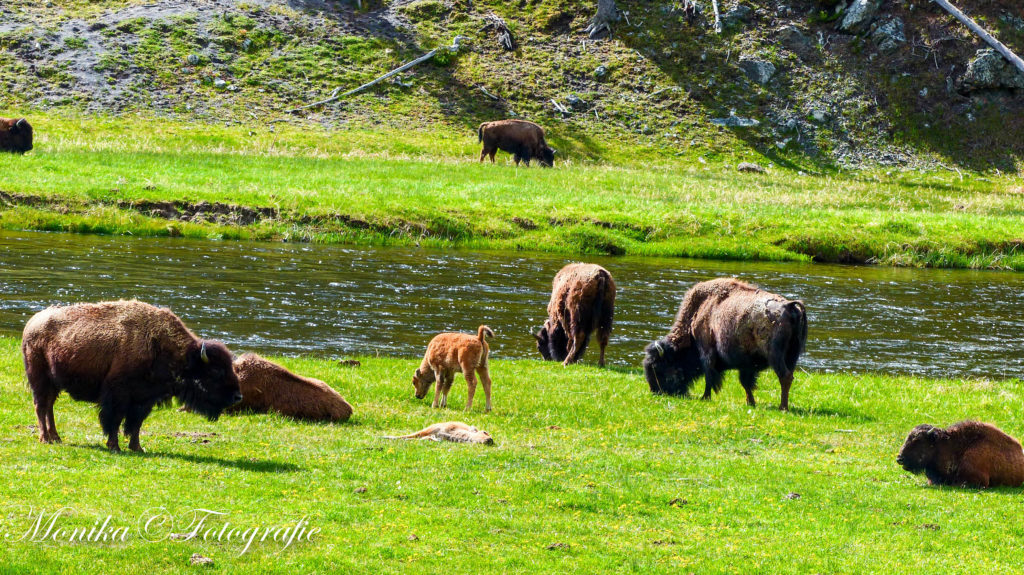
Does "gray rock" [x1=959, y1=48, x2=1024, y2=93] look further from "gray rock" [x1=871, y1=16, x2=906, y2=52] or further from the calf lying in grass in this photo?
the calf lying in grass

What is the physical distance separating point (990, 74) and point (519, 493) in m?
66.1

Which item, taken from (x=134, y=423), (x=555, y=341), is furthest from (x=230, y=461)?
(x=555, y=341)

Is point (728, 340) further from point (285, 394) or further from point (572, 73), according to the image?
point (572, 73)

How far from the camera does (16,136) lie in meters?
44.9

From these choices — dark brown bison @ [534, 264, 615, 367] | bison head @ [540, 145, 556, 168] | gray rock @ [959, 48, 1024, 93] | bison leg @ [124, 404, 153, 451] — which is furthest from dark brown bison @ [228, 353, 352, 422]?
gray rock @ [959, 48, 1024, 93]

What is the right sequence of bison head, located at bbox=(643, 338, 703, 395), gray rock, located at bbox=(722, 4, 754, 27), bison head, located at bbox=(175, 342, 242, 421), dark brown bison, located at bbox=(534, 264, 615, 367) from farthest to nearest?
gray rock, located at bbox=(722, 4, 754, 27) → dark brown bison, located at bbox=(534, 264, 615, 367) → bison head, located at bbox=(643, 338, 703, 395) → bison head, located at bbox=(175, 342, 242, 421)

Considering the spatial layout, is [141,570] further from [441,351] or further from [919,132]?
[919,132]

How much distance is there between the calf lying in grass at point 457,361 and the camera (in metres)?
16.2

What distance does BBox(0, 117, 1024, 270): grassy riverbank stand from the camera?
127 feet

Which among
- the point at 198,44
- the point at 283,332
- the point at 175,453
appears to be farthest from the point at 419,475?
the point at 198,44

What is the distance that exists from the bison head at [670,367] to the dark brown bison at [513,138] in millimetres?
35583

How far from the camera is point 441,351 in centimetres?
1656

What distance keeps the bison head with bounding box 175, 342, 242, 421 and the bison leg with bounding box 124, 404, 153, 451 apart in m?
0.64

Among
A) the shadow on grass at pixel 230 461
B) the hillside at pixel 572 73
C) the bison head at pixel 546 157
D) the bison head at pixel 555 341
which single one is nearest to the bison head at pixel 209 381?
the shadow on grass at pixel 230 461
